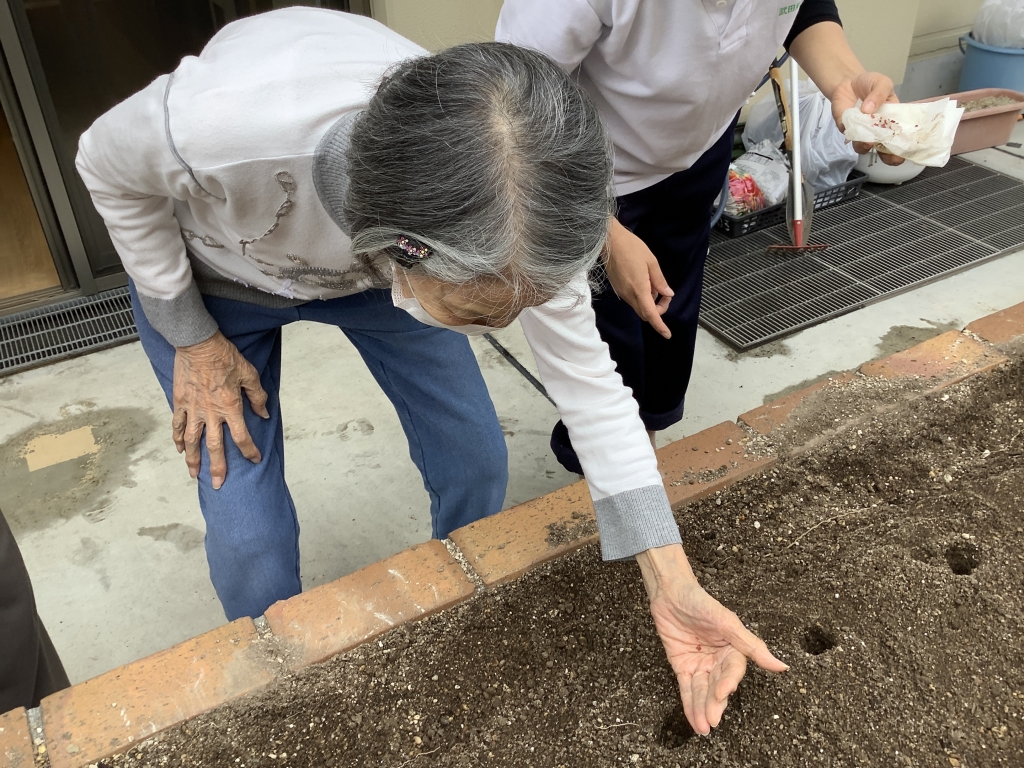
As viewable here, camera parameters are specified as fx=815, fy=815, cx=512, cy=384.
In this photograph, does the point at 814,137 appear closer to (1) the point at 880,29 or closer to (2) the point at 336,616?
(1) the point at 880,29

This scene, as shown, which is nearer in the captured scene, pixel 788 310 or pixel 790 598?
pixel 790 598

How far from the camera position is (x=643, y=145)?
150 centimetres

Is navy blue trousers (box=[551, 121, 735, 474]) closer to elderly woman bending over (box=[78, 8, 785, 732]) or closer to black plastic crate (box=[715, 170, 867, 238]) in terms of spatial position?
elderly woman bending over (box=[78, 8, 785, 732])

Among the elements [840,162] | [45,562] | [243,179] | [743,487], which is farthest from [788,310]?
[45,562]

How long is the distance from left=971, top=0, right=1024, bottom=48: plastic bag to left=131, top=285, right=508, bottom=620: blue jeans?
152 inches

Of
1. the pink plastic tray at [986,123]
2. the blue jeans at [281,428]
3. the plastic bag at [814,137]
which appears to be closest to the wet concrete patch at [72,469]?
the blue jeans at [281,428]

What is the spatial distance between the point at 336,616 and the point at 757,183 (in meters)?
2.61

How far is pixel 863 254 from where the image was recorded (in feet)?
10.5

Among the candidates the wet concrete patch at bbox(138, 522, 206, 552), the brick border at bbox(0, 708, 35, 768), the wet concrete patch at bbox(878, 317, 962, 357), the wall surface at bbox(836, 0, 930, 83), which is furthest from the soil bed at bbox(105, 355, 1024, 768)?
the wall surface at bbox(836, 0, 930, 83)

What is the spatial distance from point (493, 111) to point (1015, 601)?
1.31 m

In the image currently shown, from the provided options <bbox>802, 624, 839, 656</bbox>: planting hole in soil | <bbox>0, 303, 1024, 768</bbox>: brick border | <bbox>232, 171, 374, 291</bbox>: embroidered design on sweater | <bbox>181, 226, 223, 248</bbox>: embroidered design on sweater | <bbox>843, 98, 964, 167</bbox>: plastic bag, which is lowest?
<bbox>802, 624, 839, 656</bbox>: planting hole in soil

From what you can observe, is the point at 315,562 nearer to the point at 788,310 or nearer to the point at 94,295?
the point at 94,295

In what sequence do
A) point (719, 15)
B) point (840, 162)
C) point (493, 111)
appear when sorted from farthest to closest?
point (840, 162)
point (719, 15)
point (493, 111)

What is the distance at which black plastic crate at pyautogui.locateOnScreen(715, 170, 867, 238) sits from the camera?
332 cm
